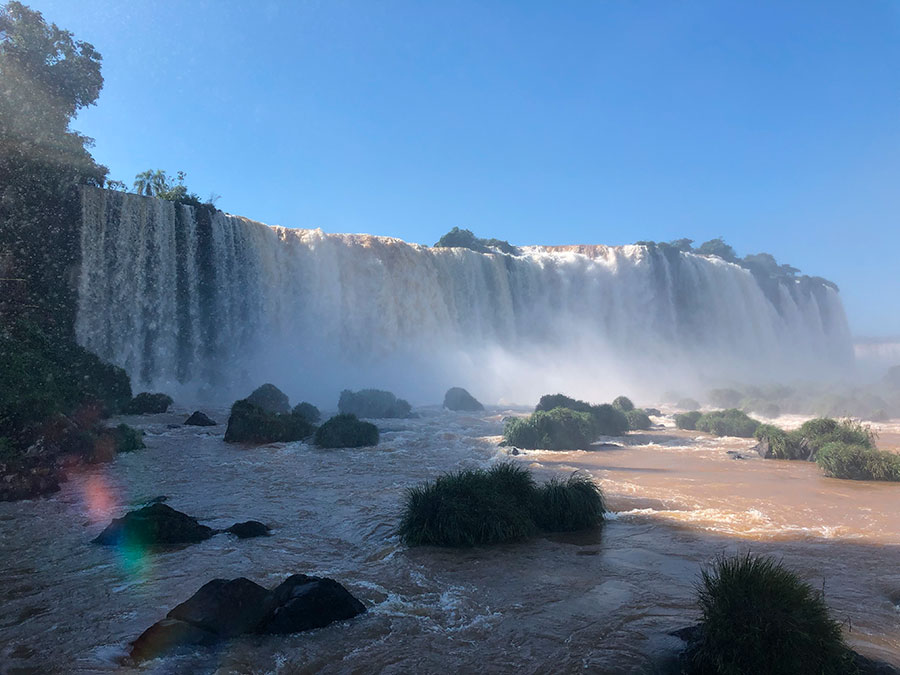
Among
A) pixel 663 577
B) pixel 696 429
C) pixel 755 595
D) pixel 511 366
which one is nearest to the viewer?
pixel 755 595

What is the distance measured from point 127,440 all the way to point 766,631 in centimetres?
1636

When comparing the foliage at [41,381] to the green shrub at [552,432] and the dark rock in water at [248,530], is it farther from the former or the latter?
the green shrub at [552,432]

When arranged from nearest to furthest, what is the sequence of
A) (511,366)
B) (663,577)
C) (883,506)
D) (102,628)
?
(102,628) → (663,577) → (883,506) → (511,366)

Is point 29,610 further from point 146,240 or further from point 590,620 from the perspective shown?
point 146,240

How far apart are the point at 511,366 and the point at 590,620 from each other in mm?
39629

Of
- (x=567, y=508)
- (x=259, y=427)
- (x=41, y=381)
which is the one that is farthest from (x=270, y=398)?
(x=567, y=508)

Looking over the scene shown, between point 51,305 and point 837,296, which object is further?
point 837,296

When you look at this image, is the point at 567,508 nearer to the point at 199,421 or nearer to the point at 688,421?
the point at 199,421

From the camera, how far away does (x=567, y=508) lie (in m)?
8.36

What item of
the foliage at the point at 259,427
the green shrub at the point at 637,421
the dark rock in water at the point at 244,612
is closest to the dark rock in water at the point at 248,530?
the dark rock in water at the point at 244,612

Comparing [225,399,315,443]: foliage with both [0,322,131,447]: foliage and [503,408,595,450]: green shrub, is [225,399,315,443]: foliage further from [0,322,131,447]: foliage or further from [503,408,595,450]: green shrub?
[503,408,595,450]: green shrub

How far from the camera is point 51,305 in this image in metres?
26.1

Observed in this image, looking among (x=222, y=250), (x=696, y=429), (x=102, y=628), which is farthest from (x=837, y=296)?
(x=102, y=628)

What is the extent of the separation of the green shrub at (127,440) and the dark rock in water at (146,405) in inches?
303
